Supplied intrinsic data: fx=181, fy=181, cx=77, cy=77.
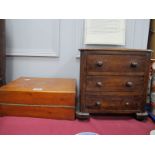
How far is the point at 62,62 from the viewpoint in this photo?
1441 millimetres

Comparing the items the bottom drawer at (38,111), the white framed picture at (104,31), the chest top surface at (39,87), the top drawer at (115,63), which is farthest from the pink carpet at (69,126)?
the white framed picture at (104,31)

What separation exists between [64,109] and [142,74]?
493mm

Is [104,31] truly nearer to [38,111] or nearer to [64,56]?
[64,56]

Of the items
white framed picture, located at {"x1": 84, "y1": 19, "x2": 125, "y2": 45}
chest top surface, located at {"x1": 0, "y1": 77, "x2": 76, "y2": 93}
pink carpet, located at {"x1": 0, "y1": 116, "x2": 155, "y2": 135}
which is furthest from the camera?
white framed picture, located at {"x1": 84, "y1": 19, "x2": 125, "y2": 45}

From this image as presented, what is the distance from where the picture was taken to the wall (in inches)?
55.1

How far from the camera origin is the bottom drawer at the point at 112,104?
41.6 inches

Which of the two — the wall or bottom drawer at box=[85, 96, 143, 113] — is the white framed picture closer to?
the wall

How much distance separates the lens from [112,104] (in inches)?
41.8

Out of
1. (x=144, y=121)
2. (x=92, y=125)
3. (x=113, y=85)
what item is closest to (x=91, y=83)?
(x=113, y=85)

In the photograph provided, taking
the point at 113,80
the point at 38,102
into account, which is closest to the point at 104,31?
the point at 113,80

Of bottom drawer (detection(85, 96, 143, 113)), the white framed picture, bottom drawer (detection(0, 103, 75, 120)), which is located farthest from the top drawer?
the white framed picture

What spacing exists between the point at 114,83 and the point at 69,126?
352mm

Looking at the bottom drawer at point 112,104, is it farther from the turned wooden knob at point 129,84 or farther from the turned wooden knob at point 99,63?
the turned wooden knob at point 99,63
